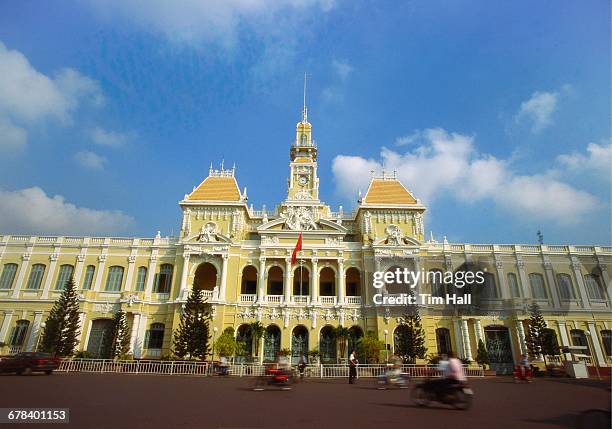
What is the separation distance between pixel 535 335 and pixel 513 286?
5.75m

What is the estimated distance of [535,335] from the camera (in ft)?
102

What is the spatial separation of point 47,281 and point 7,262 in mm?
4822

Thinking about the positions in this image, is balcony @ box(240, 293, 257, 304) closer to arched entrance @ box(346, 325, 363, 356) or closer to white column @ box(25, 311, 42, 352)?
arched entrance @ box(346, 325, 363, 356)

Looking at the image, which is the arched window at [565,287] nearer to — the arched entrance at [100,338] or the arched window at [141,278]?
the arched window at [141,278]

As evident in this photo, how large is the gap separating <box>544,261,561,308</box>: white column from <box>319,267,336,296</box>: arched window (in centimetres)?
2065

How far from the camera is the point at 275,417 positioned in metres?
9.22

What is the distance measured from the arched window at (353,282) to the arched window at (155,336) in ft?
60.1

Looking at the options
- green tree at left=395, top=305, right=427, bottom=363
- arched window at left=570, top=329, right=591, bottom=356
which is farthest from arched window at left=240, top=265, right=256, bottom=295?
arched window at left=570, top=329, right=591, bottom=356

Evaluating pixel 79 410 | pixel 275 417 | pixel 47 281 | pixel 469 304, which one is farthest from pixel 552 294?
pixel 47 281

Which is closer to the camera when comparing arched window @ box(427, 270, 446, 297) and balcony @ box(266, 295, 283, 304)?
balcony @ box(266, 295, 283, 304)

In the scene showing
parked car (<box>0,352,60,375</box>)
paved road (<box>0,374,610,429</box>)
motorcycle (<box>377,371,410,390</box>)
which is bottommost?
paved road (<box>0,374,610,429</box>)

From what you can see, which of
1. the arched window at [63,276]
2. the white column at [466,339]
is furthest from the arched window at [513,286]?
the arched window at [63,276]

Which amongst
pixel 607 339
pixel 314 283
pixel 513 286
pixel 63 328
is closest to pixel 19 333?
pixel 63 328

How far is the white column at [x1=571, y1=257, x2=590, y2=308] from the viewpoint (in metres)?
35.1
